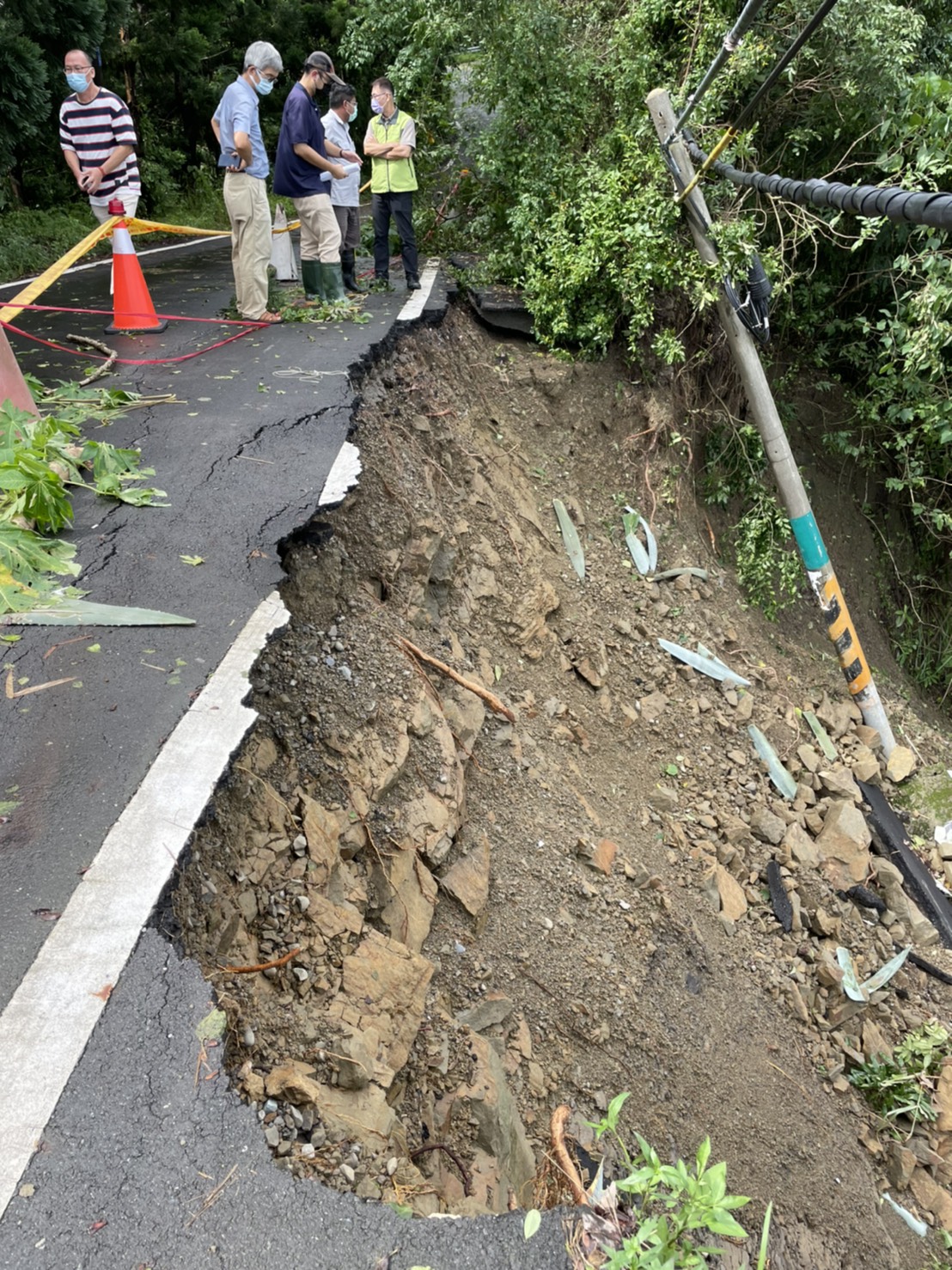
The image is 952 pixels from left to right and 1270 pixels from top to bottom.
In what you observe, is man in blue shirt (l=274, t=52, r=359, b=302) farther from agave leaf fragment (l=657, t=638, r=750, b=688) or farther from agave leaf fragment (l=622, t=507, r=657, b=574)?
agave leaf fragment (l=657, t=638, r=750, b=688)

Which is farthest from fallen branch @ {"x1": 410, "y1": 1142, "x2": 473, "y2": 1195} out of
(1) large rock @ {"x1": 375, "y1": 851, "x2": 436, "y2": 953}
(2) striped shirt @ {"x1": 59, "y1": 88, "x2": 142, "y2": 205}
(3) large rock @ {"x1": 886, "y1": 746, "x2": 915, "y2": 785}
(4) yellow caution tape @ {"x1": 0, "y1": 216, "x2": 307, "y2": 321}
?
(2) striped shirt @ {"x1": 59, "y1": 88, "x2": 142, "y2": 205}

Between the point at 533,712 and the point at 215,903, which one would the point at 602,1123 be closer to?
the point at 215,903

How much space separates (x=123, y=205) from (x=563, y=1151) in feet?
28.7

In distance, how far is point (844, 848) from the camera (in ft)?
21.2

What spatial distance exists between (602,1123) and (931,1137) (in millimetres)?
3956

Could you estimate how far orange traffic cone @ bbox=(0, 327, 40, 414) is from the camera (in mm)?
5062

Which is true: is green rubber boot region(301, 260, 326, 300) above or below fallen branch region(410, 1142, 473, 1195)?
above

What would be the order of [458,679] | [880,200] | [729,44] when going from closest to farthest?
[880,200]
[729,44]
[458,679]

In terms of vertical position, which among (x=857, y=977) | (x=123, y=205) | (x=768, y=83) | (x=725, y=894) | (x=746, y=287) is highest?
(x=768, y=83)

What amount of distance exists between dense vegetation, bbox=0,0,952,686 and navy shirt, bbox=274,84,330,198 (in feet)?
5.00

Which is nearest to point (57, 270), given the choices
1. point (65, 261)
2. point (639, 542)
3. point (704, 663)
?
point (65, 261)

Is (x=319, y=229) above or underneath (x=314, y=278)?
above

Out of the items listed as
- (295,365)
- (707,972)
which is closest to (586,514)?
(295,365)

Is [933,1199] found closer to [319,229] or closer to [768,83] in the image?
[768,83]
